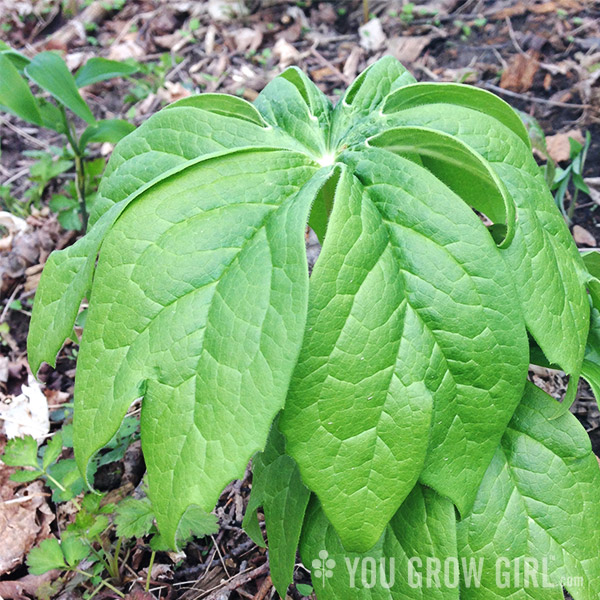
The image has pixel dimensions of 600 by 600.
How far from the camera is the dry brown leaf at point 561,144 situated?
7.02 ft

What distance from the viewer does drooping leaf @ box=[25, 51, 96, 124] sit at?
2068 mm

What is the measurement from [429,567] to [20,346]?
1.72m

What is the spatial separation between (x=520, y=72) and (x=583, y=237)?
0.95 meters

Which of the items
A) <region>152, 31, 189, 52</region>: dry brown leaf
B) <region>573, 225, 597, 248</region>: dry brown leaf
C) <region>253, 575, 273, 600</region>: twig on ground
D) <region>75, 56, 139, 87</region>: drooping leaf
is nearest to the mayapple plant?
<region>253, 575, 273, 600</region>: twig on ground

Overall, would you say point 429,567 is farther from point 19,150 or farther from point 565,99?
point 19,150

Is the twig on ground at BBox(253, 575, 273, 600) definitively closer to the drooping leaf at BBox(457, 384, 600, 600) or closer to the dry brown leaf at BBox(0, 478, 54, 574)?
the drooping leaf at BBox(457, 384, 600, 600)

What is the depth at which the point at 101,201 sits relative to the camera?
3.38 ft

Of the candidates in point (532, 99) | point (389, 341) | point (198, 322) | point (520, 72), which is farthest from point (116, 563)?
point (520, 72)

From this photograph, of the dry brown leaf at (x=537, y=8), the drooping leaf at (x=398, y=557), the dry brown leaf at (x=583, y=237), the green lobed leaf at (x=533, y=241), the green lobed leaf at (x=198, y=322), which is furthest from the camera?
the dry brown leaf at (x=537, y=8)

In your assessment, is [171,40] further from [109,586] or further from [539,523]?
[539,523]

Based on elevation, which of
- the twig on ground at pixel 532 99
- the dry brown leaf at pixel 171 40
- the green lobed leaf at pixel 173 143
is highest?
the green lobed leaf at pixel 173 143

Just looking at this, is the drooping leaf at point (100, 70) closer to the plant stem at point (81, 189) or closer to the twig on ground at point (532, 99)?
the plant stem at point (81, 189)

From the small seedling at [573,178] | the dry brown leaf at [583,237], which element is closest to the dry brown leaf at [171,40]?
the small seedling at [573,178]

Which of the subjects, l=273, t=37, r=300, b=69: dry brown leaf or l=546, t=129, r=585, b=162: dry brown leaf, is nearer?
l=546, t=129, r=585, b=162: dry brown leaf
